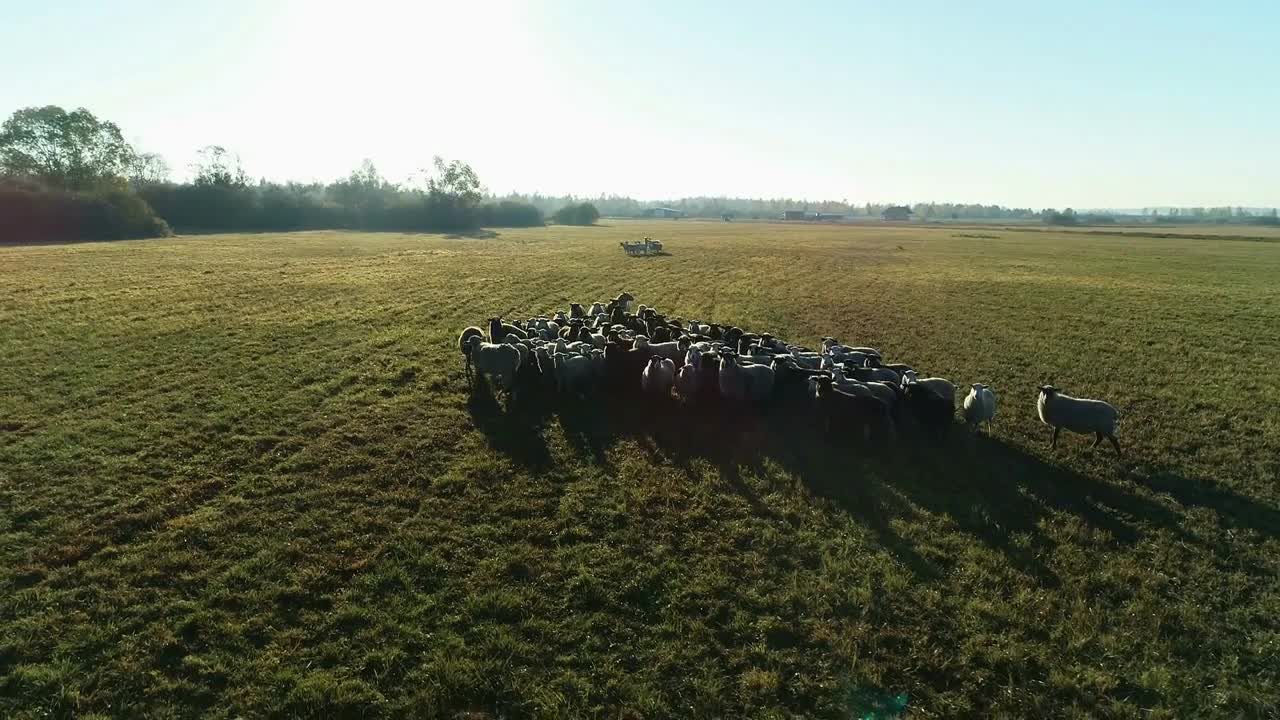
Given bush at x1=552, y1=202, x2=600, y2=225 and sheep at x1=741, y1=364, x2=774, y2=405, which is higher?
bush at x1=552, y1=202, x2=600, y2=225

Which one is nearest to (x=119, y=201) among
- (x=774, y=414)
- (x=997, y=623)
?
(x=774, y=414)

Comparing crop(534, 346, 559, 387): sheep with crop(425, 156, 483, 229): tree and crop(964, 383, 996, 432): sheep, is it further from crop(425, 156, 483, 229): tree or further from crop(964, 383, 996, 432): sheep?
crop(425, 156, 483, 229): tree

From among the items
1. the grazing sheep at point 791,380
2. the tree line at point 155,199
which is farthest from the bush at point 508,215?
the grazing sheep at point 791,380

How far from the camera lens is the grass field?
5951 mm

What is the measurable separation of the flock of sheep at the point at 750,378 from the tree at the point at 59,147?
92267mm

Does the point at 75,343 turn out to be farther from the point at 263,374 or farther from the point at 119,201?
the point at 119,201

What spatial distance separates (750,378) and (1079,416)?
589cm

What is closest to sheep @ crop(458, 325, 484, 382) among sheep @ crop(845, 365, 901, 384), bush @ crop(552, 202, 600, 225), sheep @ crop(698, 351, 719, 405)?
sheep @ crop(698, 351, 719, 405)

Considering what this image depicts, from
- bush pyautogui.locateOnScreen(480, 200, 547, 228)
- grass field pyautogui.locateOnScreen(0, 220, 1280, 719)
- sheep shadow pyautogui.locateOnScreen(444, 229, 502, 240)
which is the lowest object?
grass field pyautogui.locateOnScreen(0, 220, 1280, 719)

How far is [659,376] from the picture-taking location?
1363cm

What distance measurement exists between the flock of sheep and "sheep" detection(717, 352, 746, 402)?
0.8 inches

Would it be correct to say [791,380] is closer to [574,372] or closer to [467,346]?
[574,372]

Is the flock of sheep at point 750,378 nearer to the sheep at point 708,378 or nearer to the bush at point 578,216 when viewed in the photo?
the sheep at point 708,378

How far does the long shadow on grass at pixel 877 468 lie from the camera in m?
8.81
